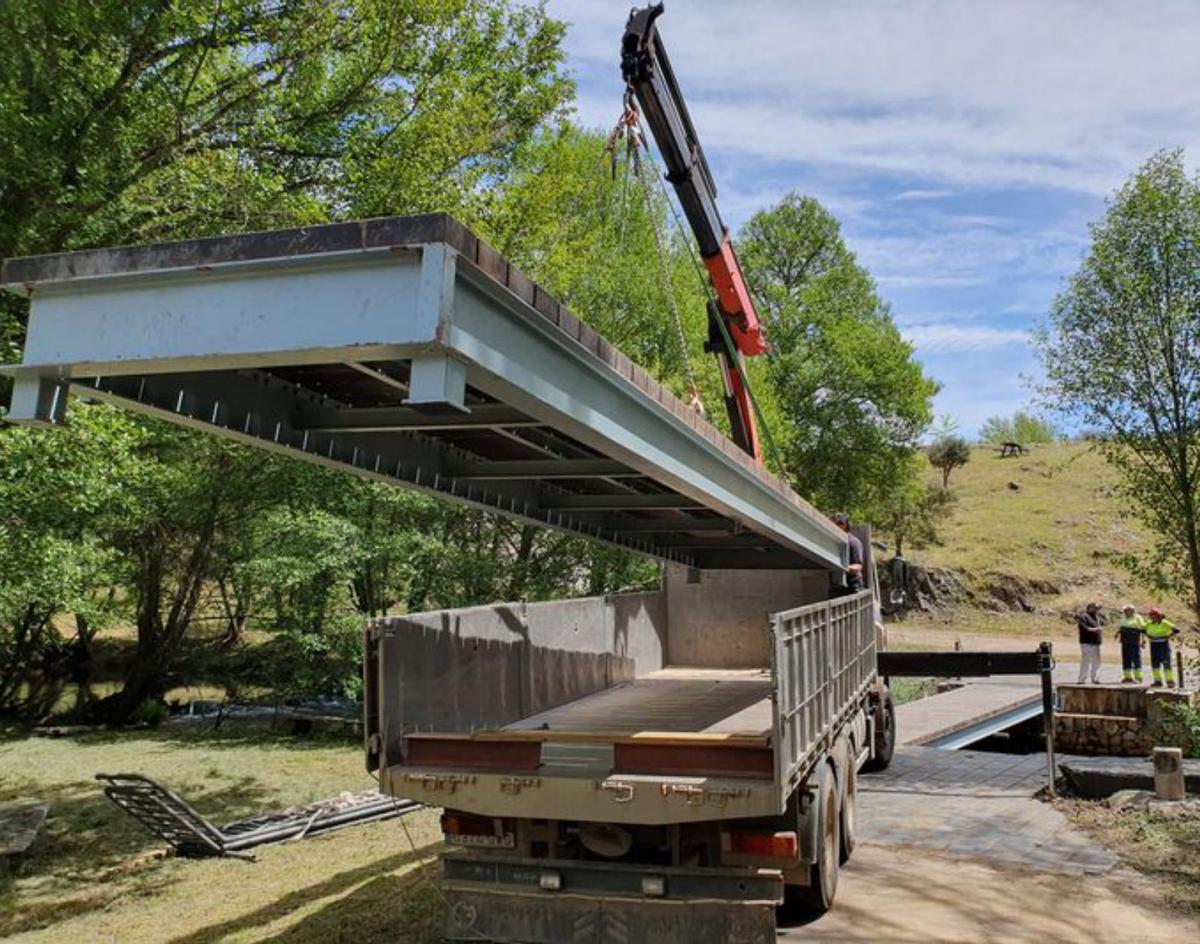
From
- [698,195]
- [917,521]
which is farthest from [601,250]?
[917,521]

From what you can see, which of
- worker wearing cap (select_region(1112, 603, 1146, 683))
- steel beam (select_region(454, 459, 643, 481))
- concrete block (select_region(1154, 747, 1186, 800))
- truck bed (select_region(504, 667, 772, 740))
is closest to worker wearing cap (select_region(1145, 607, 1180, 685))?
worker wearing cap (select_region(1112, 603, 1146, 683))

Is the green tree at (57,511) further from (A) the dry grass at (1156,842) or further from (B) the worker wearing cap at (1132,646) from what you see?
(B) the worker wearing cap at (1132,646)

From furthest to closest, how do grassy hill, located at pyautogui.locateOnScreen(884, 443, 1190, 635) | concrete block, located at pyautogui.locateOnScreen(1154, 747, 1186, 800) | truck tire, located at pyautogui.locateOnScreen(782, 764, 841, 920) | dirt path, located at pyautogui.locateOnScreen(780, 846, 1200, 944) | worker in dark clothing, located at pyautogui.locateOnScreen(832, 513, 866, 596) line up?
grassy hill, located at pyautogui.locateOnScreen(884, 443, 1190, 635), worker in dark clothing, located at pyautogui.locateOnScreen(832, 513, 866, 596), concrete block, located at pyautogui.locateOnScreen(1154, 747, 1186, 800), dirt path, located at pyautogui.locateOnScreen(780, 846, 1200, 944), truck tire, located at pyautogui.locateOnScreen(782, 764, 841, 920)

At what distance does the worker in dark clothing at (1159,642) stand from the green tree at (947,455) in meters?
40.5

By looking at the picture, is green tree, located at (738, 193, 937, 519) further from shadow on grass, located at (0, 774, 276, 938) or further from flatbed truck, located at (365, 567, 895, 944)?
flatbed truck, located at (365, 567, 895, 944)

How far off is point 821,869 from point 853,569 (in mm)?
4862

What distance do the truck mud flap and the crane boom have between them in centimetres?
719

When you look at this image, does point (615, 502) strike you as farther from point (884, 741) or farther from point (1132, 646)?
point (1132, 646)

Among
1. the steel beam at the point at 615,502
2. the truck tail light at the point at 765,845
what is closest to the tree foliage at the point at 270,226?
the steel beam at the point at 615,502

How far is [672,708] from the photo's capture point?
7.82 m

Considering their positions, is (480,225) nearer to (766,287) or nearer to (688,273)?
(688,273)

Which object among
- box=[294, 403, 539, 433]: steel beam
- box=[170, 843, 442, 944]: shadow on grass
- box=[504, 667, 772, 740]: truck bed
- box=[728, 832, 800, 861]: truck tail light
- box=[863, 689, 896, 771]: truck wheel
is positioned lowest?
box=[170, 843, 442, 944]: shadow on grass

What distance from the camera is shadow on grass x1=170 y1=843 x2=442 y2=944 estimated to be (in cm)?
613

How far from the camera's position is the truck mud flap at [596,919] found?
15.9ft
